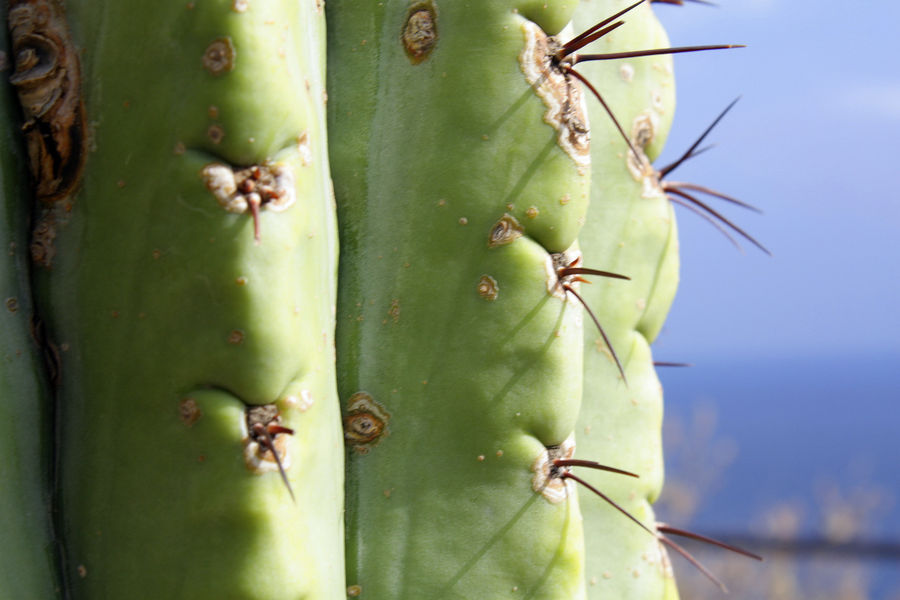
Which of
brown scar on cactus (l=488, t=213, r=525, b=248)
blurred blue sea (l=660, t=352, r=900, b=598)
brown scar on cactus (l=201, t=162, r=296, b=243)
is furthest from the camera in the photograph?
blurred blue sea (l=660, t=352, r=900, b=598)

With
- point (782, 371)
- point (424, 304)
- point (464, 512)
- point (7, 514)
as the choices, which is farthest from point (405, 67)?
point (782, 371)

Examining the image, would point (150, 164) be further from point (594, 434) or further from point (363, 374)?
point (594, 434)

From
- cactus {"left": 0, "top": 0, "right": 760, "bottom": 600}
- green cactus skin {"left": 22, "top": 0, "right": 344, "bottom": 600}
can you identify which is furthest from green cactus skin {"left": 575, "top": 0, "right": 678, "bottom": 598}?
green cactus skin {"left": 22, "top": 0, "right": 344, "bottom": 600}

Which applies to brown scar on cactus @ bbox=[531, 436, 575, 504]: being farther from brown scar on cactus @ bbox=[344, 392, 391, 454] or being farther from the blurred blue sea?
the blurred blue sea

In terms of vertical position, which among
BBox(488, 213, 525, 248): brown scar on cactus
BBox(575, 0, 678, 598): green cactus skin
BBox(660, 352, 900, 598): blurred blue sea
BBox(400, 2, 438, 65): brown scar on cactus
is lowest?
BBox(660, 352, 900, 598): blurred blue sea

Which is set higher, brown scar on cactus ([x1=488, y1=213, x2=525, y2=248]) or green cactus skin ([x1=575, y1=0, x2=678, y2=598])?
brown scar on cactus ([x1=488, y1=213, x2=525, y2=248])

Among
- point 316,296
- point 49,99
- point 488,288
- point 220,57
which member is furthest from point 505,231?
point 49,99

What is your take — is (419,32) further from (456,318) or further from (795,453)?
(795,453)

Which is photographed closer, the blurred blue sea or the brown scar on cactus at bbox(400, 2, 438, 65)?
the brown scar on cactus at bbox(400, 2, 438, 65)
